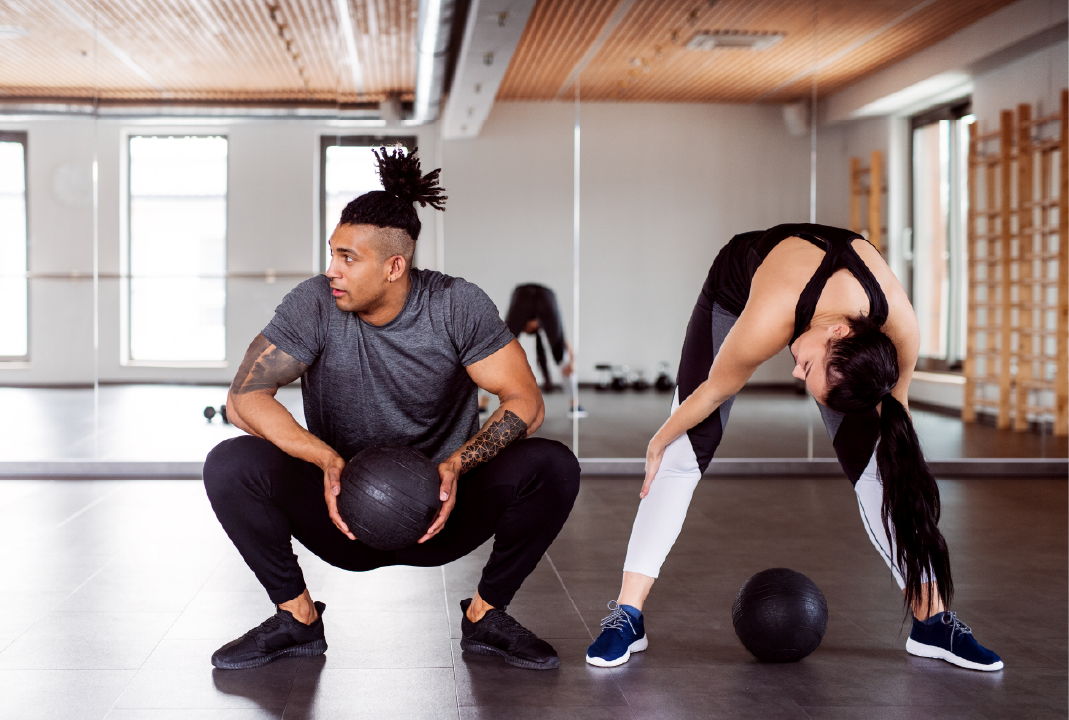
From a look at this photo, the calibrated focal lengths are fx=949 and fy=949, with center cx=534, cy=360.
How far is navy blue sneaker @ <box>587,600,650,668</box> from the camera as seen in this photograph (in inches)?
81.4

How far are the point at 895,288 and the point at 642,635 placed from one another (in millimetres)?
950

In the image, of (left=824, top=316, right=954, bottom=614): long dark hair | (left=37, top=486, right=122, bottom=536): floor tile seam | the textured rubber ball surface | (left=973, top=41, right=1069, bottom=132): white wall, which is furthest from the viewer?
(left=973, top=41, right=1069, bottom=132): white wall

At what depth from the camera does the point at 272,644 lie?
205cm

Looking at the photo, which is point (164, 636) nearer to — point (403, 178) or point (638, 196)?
point (403, 178)

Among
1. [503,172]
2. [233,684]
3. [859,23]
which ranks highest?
[859,23]

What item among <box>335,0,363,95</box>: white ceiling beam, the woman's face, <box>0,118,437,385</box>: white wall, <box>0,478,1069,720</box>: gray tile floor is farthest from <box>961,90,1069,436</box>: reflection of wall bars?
the woman's face

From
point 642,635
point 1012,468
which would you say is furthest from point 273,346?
point 1012,468

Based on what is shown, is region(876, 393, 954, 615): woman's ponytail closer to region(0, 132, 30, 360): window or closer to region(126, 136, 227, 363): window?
region(126, 136, 227, 363): window

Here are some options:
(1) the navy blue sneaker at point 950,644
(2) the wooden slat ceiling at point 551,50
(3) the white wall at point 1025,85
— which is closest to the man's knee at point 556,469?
(1) the navy blue sneaker at point 950,644

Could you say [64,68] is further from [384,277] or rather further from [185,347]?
[384,277]

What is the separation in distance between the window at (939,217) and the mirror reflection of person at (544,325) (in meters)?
1.90

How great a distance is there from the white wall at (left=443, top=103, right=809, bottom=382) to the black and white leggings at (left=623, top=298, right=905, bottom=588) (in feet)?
8.79

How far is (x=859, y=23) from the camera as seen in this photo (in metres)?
4.93

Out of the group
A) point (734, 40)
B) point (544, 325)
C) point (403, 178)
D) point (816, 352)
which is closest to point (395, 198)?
point (403, 178)
